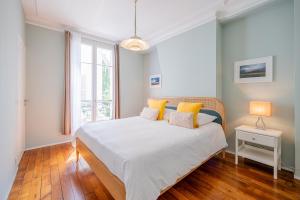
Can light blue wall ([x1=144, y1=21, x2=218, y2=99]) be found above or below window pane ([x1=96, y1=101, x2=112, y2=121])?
above

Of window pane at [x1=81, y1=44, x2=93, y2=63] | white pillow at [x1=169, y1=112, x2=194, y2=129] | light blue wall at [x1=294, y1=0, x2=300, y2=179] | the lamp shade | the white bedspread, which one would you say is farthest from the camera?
window pane at [x1=81, y1=44, x2=93, y2=63]

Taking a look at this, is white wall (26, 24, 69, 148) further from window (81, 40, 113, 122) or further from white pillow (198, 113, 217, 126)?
white pillow (198, 113, 217, 126)

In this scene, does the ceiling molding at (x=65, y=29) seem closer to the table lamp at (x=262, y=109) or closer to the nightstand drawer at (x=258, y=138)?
the table lamp at (x=262, y=109)

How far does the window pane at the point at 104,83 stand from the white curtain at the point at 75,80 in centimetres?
64

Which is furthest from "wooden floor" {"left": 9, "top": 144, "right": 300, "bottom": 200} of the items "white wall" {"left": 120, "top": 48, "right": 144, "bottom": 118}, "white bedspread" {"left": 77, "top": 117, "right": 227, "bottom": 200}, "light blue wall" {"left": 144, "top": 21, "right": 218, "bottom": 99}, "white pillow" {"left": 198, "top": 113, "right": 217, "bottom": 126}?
"white wall" {"left": 120, "top": 48, "right": 144, "bottom": 118}

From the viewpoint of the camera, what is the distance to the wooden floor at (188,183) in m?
1.69

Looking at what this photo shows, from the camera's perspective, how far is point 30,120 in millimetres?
3076

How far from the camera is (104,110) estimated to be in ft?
13.8

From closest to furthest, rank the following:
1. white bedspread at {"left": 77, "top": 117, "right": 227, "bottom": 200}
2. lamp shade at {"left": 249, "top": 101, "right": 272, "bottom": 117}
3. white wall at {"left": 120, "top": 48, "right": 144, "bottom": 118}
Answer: white bedspread at {"left": 77, "top": 117, "right": 227, "bottom": 200}, lamp shade at {"left": 249, "top": 101, "right": 272, "bottom": 117}, white wall at {"left": 120, "top": 48, "right": 144, "bottom": 118}

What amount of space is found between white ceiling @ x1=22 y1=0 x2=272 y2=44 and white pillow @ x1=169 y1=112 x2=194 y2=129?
207 cm

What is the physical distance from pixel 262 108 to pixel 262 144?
0.56 metres

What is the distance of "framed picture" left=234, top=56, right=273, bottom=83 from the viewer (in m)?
2.36

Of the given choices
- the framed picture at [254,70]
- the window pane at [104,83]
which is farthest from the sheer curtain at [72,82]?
the framed picture at [254,70]

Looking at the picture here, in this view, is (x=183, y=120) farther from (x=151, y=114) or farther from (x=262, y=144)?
(x=262, y=144)
